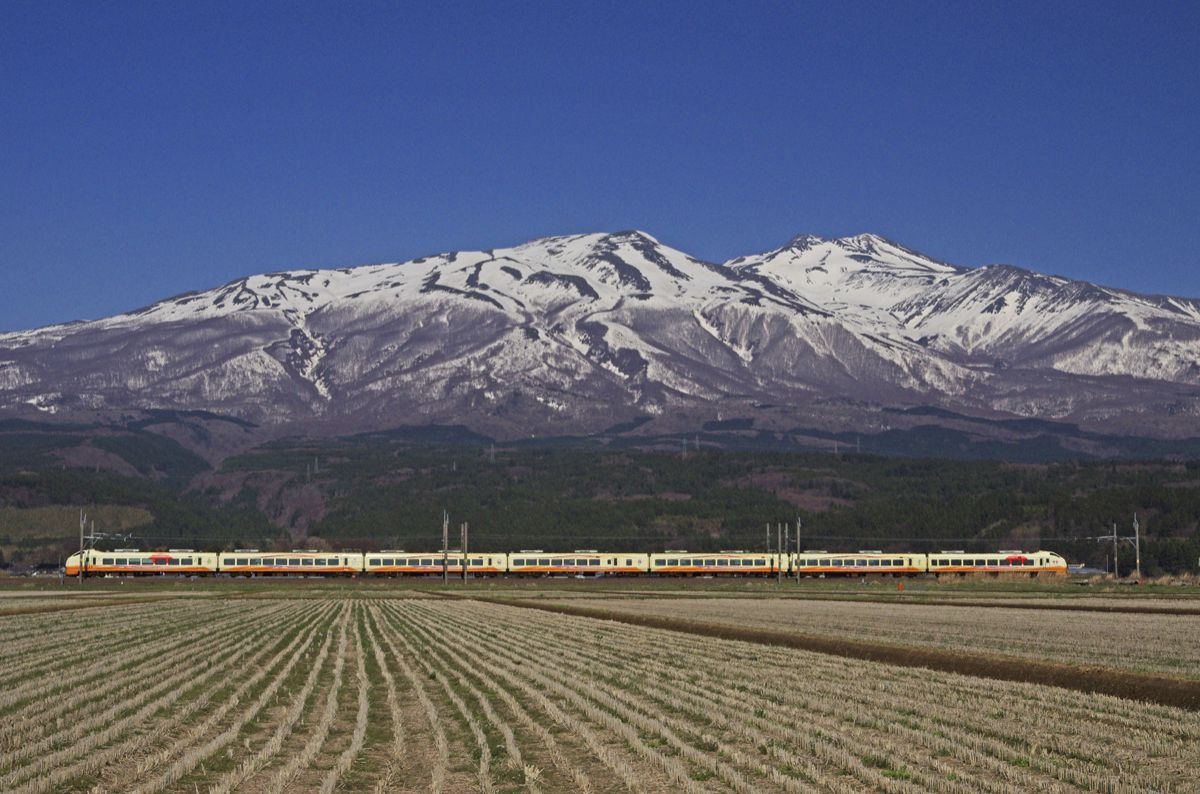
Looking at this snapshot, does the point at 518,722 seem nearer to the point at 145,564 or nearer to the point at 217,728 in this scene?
the point at 217,728

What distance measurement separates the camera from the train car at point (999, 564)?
165125 mm

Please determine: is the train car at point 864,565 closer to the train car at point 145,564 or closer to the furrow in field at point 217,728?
the train car at point 145,564

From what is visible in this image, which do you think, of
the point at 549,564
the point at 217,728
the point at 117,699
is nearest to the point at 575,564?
the point at 549,564

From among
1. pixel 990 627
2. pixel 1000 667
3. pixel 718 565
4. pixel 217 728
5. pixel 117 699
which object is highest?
pixel 718 565

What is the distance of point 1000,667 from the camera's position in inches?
1551

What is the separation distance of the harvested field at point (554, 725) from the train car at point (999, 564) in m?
123

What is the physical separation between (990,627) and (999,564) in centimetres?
11282

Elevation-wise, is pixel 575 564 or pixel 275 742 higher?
pixel 575 564

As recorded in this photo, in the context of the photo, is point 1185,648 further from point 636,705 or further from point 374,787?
point 374,787

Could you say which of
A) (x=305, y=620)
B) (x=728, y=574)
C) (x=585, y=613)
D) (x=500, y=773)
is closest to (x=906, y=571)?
(x=728, y=574)

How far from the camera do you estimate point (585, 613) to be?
252 ft

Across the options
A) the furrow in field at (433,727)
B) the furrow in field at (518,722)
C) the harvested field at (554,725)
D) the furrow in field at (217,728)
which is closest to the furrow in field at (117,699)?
the harvested field at (554,725)

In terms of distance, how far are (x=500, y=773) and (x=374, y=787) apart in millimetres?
2041

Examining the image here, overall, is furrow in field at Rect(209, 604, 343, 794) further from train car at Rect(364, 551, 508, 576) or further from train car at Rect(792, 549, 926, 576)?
train car at Rect(792, 549, 926, 576)
